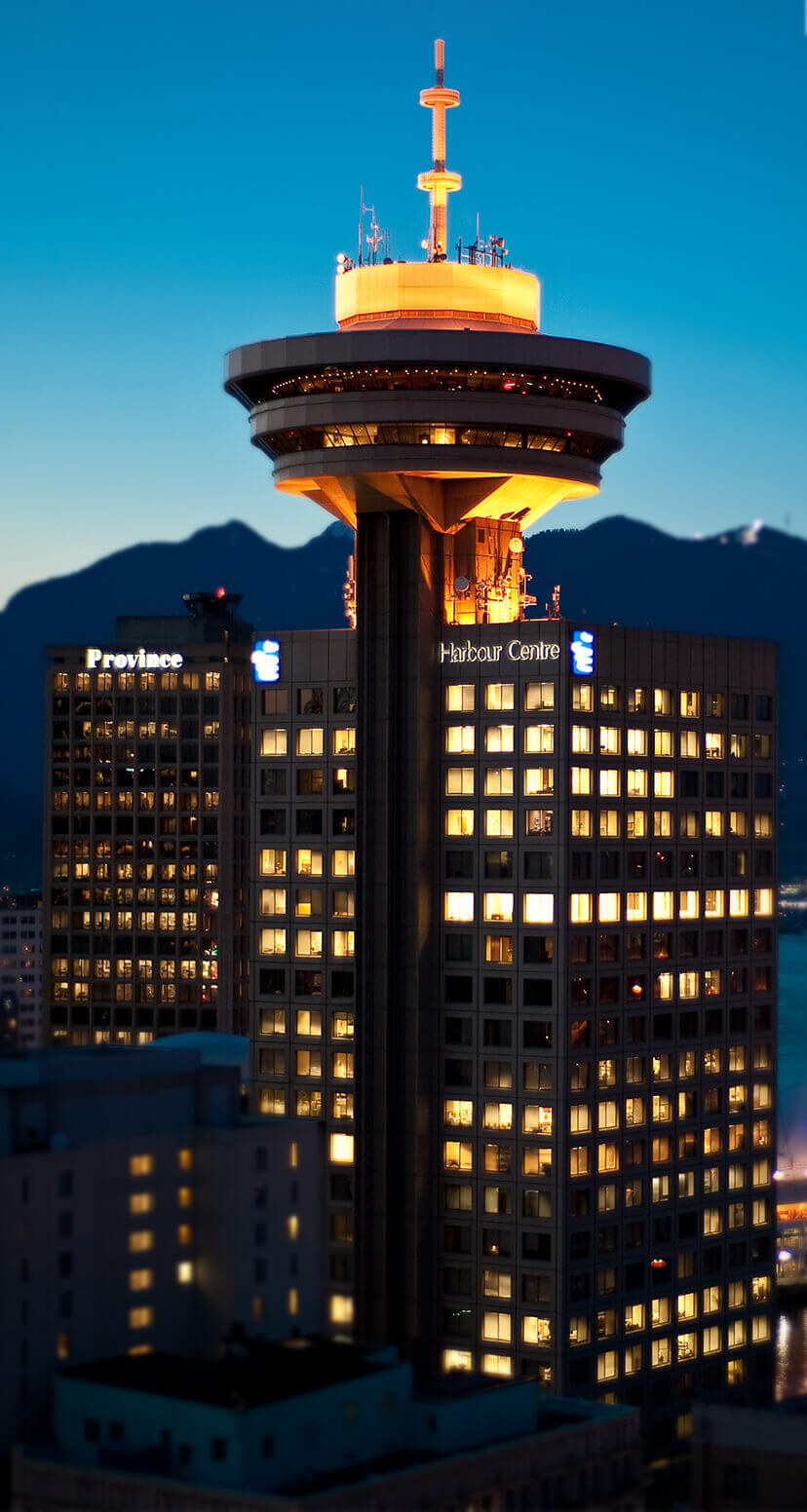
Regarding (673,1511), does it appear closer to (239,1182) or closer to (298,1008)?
(239,1182)

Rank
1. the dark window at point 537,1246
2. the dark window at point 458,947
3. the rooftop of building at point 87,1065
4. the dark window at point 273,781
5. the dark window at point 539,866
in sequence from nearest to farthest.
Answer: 1. the rooftop of building at point 87,1065
2. the dark window at point 537,1246
3. the dark window at point 539,866
4. the dark window at point 458,947
5. the dark window at point 273,781

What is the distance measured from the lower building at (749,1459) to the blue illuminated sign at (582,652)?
54196mm

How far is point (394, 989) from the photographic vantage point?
552 feet

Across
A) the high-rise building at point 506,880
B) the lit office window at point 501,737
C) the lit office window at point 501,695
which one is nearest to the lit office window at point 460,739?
the high-rise building at point 506,880

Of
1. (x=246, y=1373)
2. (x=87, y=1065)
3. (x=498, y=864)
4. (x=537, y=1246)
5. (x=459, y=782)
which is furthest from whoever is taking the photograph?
(x=459, y=782)

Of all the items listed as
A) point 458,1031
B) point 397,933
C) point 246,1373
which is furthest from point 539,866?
point 246,1373

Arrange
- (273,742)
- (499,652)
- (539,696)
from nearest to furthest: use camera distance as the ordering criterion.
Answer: (539,696)
(499,652)
(273,742)

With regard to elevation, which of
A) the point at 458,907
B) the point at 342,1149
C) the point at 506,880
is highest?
the point at 506,880

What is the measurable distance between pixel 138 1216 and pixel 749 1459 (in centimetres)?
3093

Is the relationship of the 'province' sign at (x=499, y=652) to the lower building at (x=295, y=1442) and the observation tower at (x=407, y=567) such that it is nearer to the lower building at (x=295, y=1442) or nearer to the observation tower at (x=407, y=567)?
the observation tower at (x=407, y=567)

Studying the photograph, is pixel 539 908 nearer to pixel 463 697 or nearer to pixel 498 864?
pixel 498 864

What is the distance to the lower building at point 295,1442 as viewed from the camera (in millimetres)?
106812

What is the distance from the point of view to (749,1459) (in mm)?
123188

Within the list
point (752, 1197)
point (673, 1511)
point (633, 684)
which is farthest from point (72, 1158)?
point (752, 1197)
